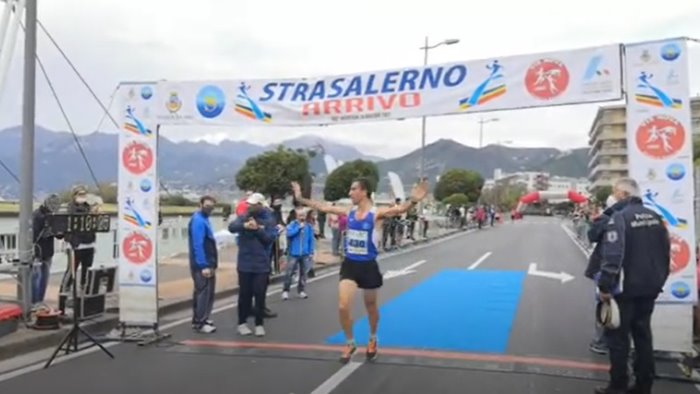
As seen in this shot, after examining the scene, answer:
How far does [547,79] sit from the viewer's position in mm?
7812

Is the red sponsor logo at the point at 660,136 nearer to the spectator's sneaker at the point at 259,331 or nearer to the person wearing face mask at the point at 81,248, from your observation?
the spectator's sneaker at the point at 259,331

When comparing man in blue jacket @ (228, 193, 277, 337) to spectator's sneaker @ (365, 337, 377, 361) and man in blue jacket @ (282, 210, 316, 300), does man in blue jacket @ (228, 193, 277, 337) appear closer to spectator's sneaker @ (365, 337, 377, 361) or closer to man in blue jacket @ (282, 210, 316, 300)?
spectator's sneaker @ (365, 337, 377, 361)

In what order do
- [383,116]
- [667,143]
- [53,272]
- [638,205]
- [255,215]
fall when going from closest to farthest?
[638,205]
[667,143]
[383,116]
[255,215]
[53,272]

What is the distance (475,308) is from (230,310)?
3991 millimetres

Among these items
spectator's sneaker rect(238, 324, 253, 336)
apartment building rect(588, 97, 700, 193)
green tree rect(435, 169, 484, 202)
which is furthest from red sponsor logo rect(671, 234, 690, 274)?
apartment building rect(588, 97, 700, 193)

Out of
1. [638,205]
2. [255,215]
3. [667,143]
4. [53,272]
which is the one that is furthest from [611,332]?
[53,272]

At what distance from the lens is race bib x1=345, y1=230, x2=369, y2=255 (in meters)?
7.65

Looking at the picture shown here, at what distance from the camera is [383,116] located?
28.3 ft

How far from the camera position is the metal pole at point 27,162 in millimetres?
9039

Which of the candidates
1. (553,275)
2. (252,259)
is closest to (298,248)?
(252,259)

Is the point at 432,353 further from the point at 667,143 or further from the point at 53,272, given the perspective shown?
the point at 53,272

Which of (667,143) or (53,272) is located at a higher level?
(667,143)

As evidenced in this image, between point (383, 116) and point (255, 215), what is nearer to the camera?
point (383, 116)

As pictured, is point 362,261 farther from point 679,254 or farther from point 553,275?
point 553,275
